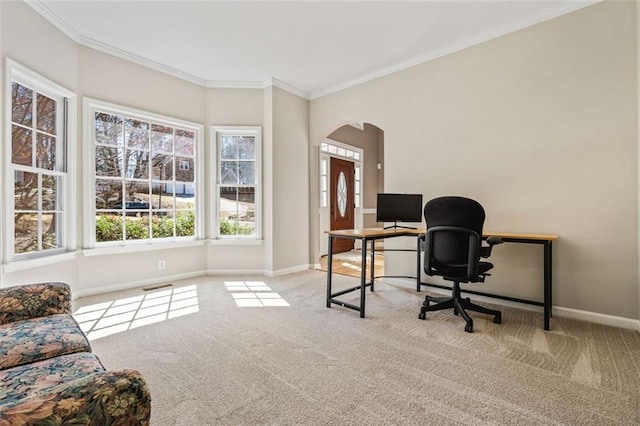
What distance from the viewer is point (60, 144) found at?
3361 millimetres

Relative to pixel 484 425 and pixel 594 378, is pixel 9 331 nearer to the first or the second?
pixel 484 425

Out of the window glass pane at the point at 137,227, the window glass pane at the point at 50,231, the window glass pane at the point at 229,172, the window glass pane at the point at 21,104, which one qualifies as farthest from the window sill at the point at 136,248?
the window glass pane at the point at 21,104

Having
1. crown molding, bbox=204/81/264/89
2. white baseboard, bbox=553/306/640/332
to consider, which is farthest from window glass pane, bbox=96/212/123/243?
white baseboard, bbox=553/306/640/332

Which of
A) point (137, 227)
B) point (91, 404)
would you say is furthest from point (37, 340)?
point (137, 227)

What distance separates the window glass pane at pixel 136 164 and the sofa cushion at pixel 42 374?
3.15m

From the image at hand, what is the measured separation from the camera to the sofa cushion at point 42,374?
1078 mm

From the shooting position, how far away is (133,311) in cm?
315

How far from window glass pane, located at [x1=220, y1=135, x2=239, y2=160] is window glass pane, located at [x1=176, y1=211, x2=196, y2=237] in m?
0.97

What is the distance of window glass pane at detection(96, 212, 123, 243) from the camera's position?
3.77m

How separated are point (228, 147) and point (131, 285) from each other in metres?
2.28

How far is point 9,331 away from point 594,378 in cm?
316

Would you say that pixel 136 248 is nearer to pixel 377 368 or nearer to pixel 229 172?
pixel 229 172

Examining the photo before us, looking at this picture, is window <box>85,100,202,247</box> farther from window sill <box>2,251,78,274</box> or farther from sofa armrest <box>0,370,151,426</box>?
sofa armrest <box>0,370,151,426</box>

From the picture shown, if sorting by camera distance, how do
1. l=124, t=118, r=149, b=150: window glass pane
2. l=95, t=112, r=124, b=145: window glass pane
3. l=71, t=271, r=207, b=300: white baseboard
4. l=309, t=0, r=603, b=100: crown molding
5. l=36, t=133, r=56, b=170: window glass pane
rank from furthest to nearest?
1. l=124, t=118, r=149, b=150: window glass pane
2. l=95, t=112, r=124, b=145: window glass pane
3. l=71, t=271, r=207, b=300: white baseboard
4. l=36, t=133, r=56, b=170: window glass pane
5. l=309, t=0, r=603, b=100: crown molding
